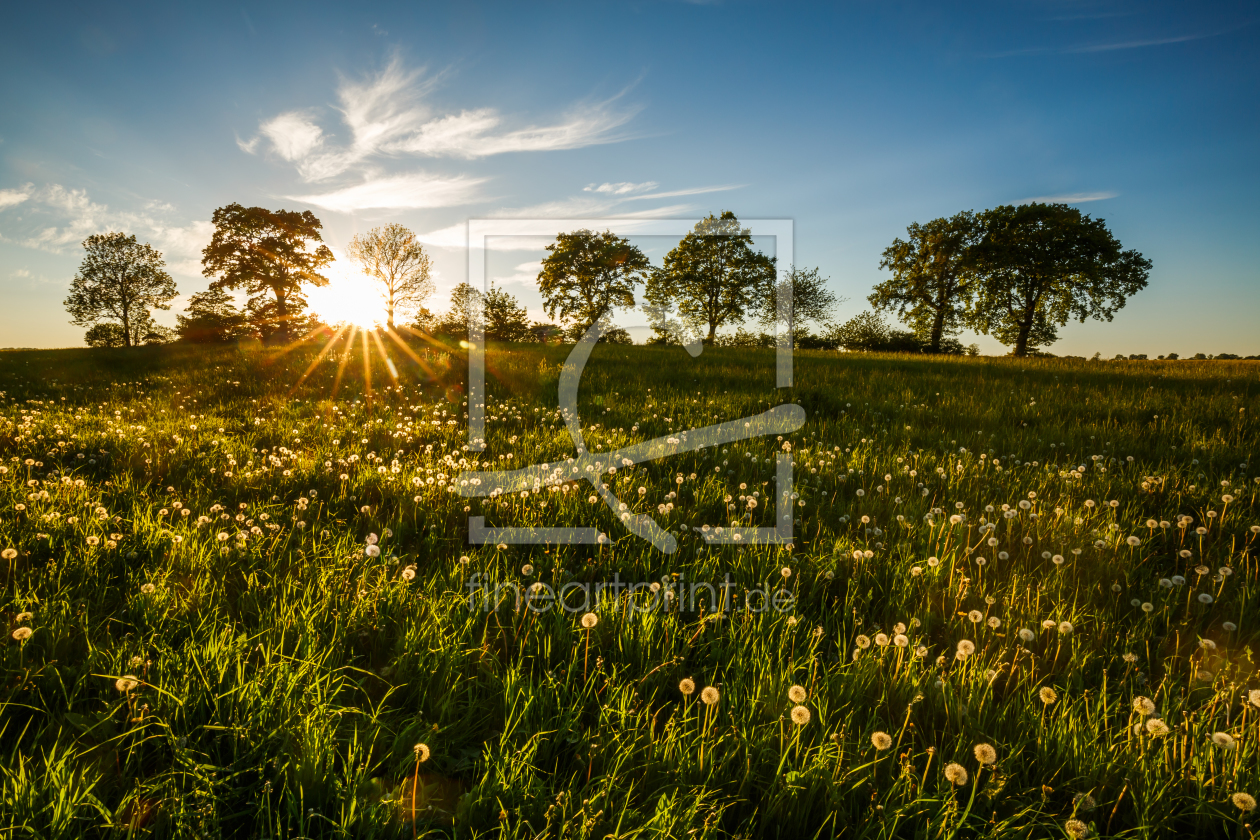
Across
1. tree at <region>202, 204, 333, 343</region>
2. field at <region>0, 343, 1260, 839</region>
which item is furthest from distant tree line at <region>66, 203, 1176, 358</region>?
field at <region>0, 343, 1260, 839</region>

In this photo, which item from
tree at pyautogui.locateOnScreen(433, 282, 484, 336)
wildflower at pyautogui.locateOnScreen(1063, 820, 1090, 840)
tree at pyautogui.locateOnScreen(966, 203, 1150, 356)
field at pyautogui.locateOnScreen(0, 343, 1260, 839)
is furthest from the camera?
tree at pyautogui.locateOnScreen(433, 282, 484, 336)

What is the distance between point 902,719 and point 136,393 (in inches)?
506

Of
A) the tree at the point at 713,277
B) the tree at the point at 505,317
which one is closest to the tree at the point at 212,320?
the tree at the point at 505,317

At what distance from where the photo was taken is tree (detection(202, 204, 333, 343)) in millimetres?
45656

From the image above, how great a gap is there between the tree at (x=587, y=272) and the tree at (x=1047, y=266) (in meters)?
33.7

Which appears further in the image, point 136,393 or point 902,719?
point 136,393

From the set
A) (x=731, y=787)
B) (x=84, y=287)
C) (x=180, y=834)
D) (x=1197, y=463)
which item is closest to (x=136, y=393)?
(x=180, y=834)

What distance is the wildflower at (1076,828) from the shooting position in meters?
1.45

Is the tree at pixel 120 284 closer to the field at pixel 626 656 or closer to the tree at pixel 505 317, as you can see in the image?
the tree at pixel 505 317

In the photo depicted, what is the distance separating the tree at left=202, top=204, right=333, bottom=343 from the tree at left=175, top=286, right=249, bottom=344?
195 cm

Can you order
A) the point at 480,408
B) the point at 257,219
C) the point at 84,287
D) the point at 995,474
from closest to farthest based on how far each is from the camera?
the point at 995,474 → the point at 480,408 → the point at 257,219 → the point at 84,287

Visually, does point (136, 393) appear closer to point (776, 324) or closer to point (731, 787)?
point (731, 787)

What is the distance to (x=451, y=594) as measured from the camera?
271 centimetres

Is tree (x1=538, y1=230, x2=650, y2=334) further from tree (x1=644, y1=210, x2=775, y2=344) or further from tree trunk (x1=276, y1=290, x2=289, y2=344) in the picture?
tree trunk (x1=276, y1=290, x2=289, y2=344)
